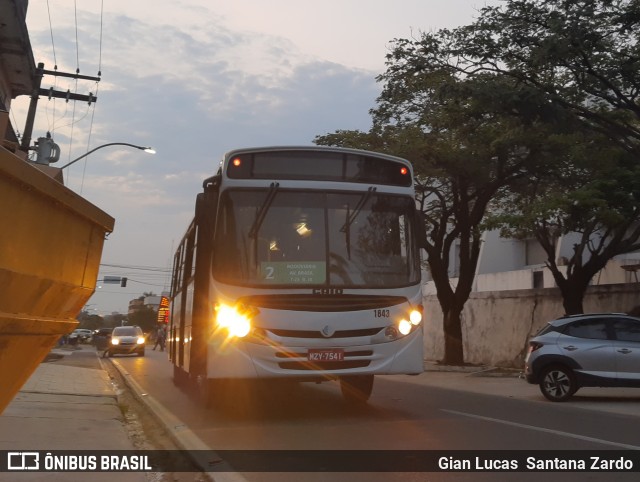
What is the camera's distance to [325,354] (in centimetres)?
916

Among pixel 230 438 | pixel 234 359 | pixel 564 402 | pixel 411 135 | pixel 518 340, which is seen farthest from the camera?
pixel 518 340

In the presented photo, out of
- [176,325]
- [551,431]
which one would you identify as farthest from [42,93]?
[551,431]

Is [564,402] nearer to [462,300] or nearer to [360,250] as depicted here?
[360,250]

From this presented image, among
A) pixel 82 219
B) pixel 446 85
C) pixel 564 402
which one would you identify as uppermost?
pixel 446 85

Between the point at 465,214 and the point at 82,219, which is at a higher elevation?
the point at 465,214

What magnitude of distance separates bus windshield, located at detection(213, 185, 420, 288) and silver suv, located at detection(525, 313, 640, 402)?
16.3ft

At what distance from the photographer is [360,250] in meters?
9.58

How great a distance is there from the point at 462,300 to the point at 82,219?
20835 mm

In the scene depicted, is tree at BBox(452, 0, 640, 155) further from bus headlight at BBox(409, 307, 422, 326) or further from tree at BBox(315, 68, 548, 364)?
bus headlight at BBox(409, 307, 422, 326)

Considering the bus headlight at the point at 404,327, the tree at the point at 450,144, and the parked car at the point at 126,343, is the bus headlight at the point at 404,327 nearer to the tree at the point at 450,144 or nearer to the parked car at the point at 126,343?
the tree at the point at 450,144

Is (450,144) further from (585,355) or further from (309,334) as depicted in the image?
(309,334)

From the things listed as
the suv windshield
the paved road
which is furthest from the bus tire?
the suv windshield

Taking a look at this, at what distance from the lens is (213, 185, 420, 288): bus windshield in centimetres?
926

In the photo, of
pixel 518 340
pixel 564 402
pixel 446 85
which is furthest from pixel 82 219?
pixel 518 340
